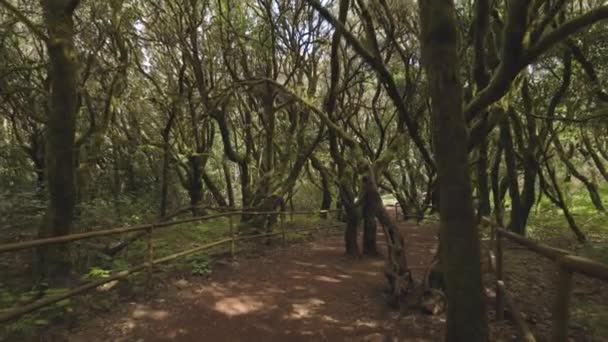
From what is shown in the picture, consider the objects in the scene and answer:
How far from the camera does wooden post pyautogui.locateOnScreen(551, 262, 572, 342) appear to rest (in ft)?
6.70

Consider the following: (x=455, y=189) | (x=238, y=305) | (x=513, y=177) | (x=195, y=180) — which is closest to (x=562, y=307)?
(x=455, y=189)

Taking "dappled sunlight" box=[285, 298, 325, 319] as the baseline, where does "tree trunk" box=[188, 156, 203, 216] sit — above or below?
above

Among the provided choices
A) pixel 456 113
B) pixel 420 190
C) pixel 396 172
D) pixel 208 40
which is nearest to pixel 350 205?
pixel 456 113

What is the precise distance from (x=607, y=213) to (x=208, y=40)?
1496cm

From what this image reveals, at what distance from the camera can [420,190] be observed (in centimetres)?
3150

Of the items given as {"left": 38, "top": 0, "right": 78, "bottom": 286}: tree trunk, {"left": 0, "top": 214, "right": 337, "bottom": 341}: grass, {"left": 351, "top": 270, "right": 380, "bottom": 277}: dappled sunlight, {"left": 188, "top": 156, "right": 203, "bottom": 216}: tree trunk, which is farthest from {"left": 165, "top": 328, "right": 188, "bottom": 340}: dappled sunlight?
{"left": 188, "top": 156, "right": 203, "bottom": 216}: tree trunk

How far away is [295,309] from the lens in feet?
19.3

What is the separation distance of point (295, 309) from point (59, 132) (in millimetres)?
4320

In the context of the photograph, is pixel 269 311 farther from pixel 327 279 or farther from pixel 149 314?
pixel 327 279

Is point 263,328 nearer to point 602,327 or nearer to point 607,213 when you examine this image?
point 602,327

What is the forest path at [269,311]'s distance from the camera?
16.1 ft

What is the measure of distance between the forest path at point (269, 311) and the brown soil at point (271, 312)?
0.01 m

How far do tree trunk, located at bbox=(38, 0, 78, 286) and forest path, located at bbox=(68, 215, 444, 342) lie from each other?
1.22m

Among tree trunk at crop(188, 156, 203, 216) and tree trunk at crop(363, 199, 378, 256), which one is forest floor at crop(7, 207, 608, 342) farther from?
tree trunk at crop(188, 156, 203, 216)
